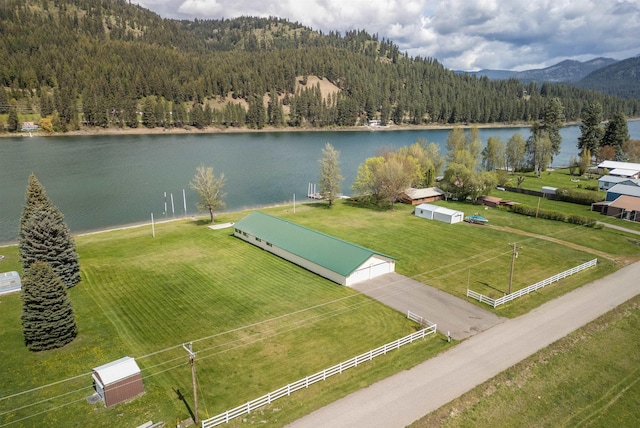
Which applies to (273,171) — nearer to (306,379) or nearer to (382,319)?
(382,319)

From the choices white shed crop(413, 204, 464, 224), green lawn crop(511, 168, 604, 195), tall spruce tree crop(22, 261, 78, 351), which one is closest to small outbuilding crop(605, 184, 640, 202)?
green lawn crop(511, 168, 604, 195)

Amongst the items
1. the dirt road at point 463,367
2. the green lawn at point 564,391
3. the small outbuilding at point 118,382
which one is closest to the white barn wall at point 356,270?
the dirt road at point 463,367

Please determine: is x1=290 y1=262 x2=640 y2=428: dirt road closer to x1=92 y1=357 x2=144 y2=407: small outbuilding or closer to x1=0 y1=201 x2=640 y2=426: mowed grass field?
x1=0 y1=201 x2=640 y2=426: mowed grass field

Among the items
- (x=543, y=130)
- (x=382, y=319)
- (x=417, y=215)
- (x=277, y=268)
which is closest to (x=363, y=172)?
(x=417, y=215)

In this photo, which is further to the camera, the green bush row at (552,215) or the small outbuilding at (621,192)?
the small outbuilding at (621,192)

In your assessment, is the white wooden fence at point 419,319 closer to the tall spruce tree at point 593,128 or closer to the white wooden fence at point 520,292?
the white wooden fence at point 520,292

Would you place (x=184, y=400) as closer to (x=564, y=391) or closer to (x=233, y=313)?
(x=233, y=313)
